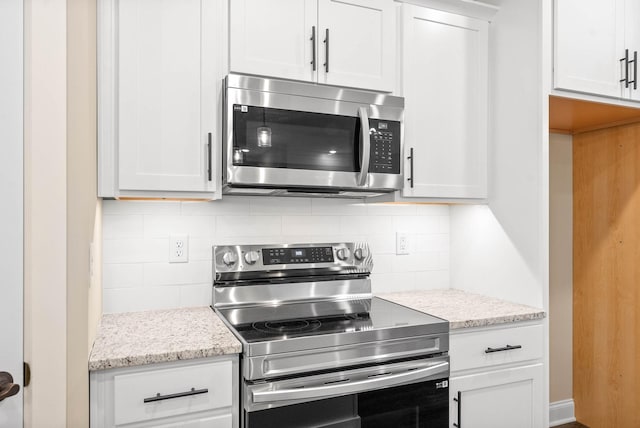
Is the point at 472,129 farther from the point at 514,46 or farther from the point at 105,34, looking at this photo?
the point at 105,34

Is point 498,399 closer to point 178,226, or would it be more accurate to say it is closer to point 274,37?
point 178,226

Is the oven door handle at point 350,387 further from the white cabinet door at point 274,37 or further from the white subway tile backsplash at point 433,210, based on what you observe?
the white cabinet door at point 274,37

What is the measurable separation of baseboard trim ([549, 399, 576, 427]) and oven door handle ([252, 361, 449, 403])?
1456 millimetres

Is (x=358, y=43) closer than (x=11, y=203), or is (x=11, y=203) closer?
(x=11, y=203)

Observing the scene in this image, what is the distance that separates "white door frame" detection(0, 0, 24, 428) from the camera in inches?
42.7

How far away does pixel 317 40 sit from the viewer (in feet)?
6.40

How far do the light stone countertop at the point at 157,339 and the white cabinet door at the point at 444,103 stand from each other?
41.8 inches

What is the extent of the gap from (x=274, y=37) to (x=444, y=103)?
886 mm

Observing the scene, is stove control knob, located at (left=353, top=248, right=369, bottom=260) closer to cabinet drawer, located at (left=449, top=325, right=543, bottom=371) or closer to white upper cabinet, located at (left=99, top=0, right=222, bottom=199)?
cabinet drawer, located at (left=449, top=325, right=543, bottom=371)

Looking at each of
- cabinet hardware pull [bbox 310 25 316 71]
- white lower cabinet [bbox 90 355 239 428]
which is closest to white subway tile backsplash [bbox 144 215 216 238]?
white lower cabinet [bbox 90 355 239 428]

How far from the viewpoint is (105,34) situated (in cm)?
166

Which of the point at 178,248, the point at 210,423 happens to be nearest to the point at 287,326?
the point at 210,423

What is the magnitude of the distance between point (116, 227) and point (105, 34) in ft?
2.53

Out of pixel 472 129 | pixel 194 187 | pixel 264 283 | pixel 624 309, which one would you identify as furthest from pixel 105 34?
pixel 624 309
